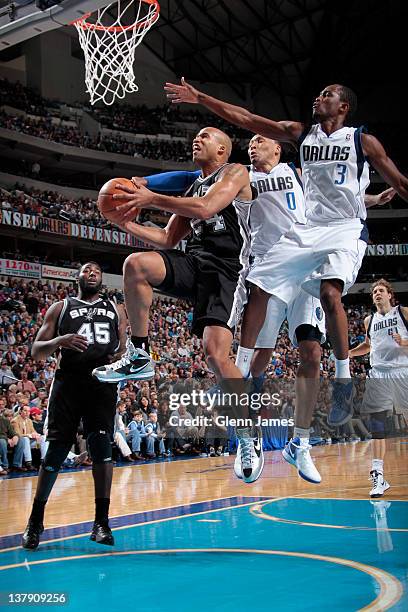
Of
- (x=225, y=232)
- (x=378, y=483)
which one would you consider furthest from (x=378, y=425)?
(x=225, y=232)

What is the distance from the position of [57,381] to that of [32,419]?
Answer: 5.75 meters

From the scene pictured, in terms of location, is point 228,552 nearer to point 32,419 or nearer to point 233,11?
point 32,419

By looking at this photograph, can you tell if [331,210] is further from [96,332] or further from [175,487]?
[175,487]

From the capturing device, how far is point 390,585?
15.9 feet

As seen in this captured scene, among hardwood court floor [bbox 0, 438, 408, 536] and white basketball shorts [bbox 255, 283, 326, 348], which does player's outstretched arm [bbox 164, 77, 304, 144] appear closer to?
white basketball shorts [bbox 255, 283, 326, 348]

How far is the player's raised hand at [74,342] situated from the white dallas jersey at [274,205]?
1.51 meters

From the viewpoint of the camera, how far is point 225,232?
476cm

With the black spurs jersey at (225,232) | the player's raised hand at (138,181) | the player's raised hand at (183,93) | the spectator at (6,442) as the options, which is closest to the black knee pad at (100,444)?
the black spurs jersey at (225,232)

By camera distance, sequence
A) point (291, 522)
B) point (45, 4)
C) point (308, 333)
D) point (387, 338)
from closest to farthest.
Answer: point (308, 333) → point (291, 522) → point (387, 338) → point (45, 4)

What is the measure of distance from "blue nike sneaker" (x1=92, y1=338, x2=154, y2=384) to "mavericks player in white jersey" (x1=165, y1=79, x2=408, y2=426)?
0.94 m

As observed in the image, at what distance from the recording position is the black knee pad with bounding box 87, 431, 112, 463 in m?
5.79

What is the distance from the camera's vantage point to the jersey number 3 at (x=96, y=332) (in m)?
5.89

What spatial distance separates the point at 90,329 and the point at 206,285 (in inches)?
65.3

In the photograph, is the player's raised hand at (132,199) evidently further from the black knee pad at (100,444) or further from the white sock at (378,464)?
the white sock at (378,464)
